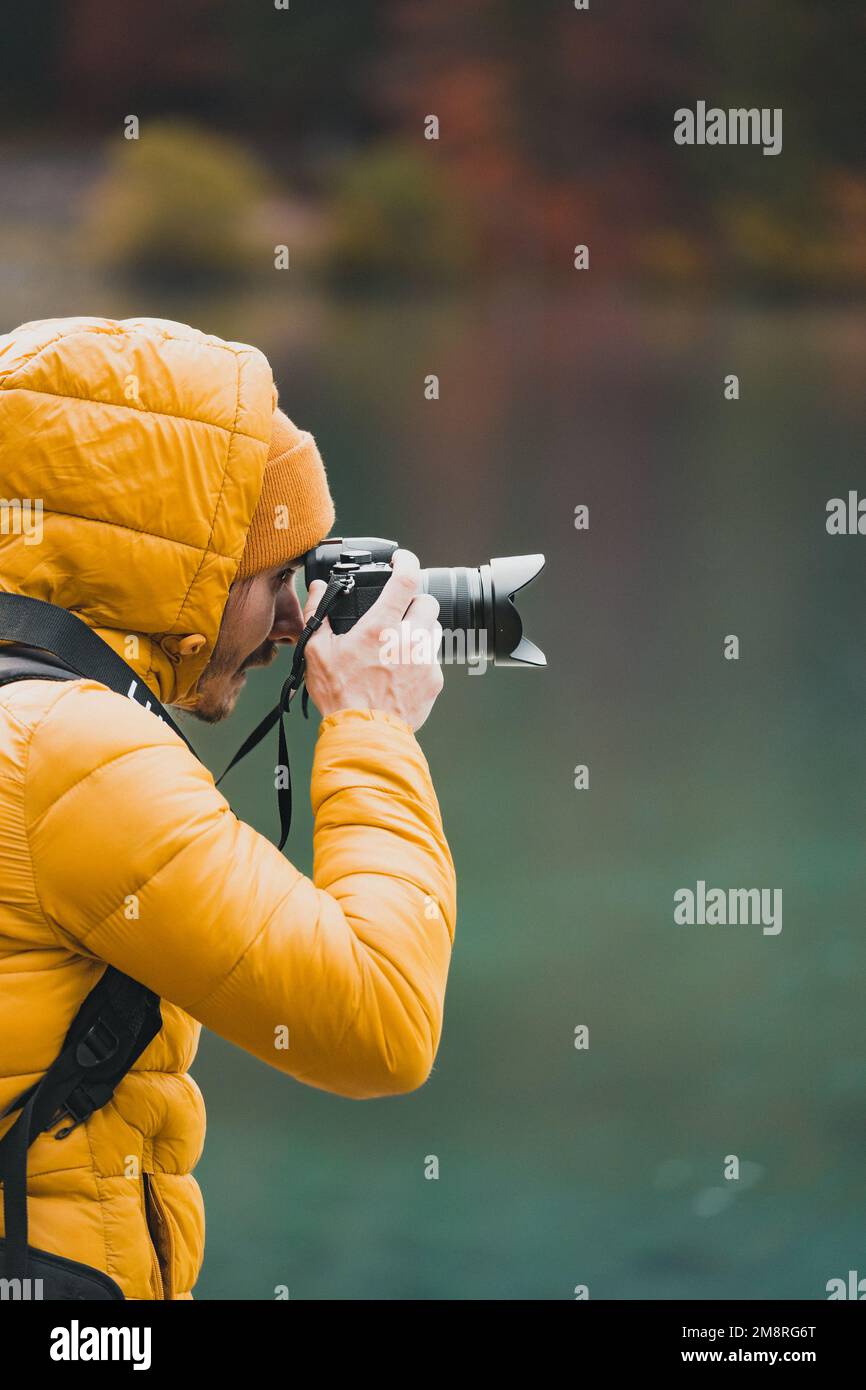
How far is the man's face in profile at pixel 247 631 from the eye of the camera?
0.96 meters

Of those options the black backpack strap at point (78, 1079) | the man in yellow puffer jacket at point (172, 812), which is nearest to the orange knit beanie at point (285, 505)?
the man in yellow puffer jacket at point (172, 812)

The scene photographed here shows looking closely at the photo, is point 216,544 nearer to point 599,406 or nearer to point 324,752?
point 324,752

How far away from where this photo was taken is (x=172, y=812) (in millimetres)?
761

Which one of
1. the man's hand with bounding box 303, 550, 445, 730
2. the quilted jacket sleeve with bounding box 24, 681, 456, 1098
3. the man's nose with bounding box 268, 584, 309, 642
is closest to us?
the quilted jacket sleeve with bounding box 24, 681, 456, 1098

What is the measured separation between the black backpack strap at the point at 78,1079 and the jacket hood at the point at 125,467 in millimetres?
208

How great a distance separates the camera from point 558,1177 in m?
2.96

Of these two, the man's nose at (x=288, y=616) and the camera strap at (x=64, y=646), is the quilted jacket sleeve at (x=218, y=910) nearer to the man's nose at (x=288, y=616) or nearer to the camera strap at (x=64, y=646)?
the camera strap at (x=64, y=646)

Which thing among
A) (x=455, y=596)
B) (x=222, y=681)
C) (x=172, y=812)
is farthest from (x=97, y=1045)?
(x=455, y=596)

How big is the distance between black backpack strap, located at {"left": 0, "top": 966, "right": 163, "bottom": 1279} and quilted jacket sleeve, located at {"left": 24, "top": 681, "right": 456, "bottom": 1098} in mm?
40

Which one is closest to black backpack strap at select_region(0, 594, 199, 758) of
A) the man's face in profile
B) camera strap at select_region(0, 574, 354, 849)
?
camera strap at select_region(0, 574, 354, 849)

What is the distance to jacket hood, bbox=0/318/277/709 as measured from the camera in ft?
2.71

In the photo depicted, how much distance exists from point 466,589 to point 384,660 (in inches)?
7.0

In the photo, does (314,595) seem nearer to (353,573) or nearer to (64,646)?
(353,573)

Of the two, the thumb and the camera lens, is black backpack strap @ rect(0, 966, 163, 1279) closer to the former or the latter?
the thumb
